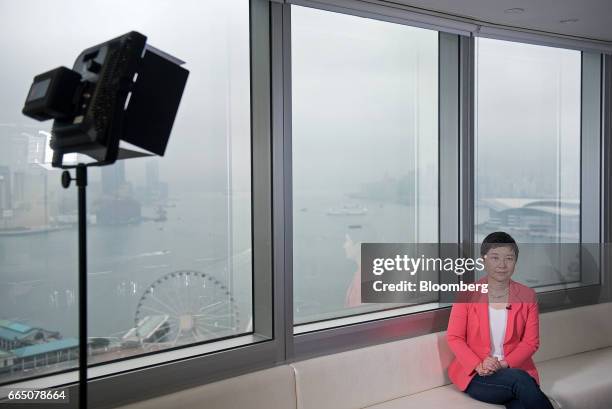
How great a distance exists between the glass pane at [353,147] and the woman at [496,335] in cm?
49

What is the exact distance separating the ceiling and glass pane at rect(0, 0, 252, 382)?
1.16 metres

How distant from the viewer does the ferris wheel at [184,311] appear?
98.3 inches

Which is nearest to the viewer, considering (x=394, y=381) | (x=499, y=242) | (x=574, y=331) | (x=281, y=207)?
Answer: (x=281, y=207)

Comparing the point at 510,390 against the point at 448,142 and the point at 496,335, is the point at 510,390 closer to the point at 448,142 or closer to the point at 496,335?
the point at 496,335

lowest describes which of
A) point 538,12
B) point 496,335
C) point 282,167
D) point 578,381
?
point 578,381

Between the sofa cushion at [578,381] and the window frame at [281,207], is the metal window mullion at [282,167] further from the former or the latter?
the sofa cushion at [578,381]

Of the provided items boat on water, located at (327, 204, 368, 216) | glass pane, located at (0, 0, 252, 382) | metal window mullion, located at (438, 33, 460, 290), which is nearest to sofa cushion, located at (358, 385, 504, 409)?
metal window mullion, located at (438, 33, 460, 290)

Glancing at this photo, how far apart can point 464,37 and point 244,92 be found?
1.58m

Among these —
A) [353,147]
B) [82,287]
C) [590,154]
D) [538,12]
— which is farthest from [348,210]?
[590,154]

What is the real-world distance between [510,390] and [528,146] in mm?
1863

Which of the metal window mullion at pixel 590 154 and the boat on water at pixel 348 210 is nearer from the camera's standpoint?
the boat on water at pixel 348 210

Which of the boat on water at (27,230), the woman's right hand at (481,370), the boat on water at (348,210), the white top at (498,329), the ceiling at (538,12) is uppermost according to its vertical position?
the ceiling at (538,12)

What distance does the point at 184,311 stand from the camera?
260cm

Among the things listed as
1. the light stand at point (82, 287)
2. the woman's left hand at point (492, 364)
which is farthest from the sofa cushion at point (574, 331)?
the light stand at point (82, 287)
